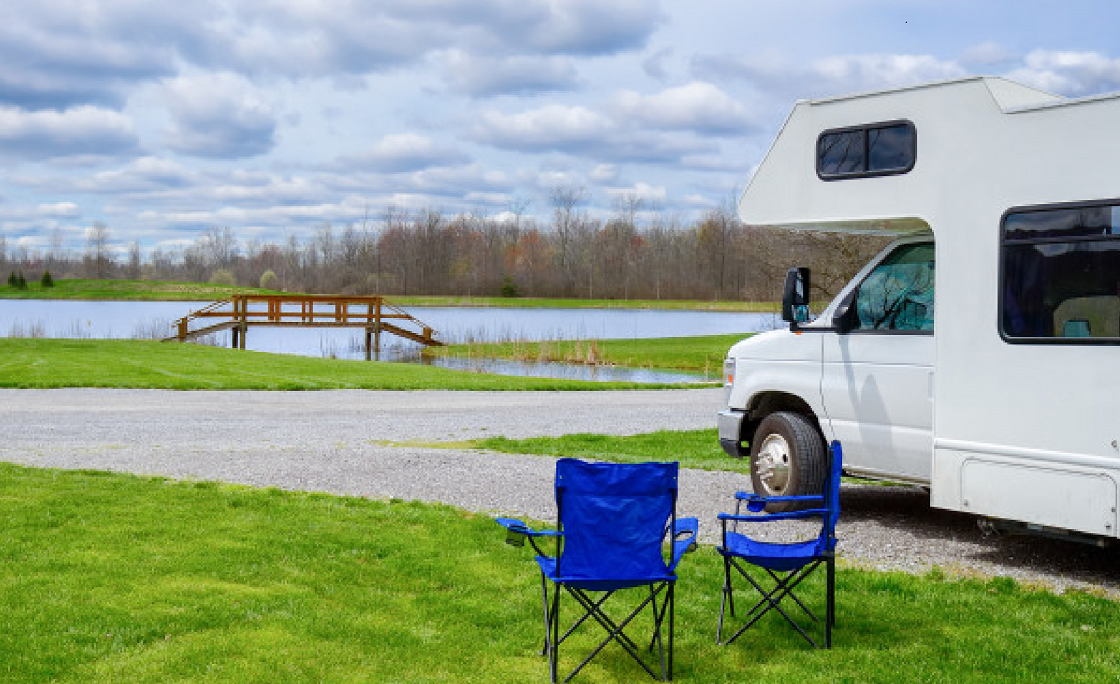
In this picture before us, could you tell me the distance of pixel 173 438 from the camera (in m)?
14.6

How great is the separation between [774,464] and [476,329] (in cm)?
3480


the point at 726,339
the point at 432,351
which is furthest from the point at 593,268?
the point at 432,351

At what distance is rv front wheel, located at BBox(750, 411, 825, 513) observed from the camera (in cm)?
896

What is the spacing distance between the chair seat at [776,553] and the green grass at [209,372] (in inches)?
695

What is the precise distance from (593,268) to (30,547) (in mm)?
75093

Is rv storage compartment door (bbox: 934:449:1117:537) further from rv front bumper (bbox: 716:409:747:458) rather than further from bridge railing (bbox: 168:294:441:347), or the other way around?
bridge railing (bbox: 168:294:441:347)

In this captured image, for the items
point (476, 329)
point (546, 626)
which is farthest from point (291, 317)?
point (546, 626)

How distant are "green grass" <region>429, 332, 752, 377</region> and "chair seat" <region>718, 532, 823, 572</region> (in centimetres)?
2632

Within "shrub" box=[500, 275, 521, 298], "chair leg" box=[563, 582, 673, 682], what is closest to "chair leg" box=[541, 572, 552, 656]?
"chair leg" box=[563, 582, 673, 682]

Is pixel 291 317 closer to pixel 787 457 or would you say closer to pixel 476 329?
pixel 476 329

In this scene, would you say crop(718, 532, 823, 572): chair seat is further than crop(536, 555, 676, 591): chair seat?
Yes

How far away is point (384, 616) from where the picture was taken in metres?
6.27

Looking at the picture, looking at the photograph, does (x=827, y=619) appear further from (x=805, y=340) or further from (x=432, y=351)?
(x=432, y=351)

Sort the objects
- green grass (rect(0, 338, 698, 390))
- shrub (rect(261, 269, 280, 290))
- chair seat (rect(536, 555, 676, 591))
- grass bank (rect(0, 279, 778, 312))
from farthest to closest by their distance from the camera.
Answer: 1. shrub (rect(261, 269, 280, 290))
2. grass bank (rect(0, 279, 778, 312))
3. green grass (rect(0, 338, 698, 390))
4. chair seat (rect(536, 555, 676, 591))
